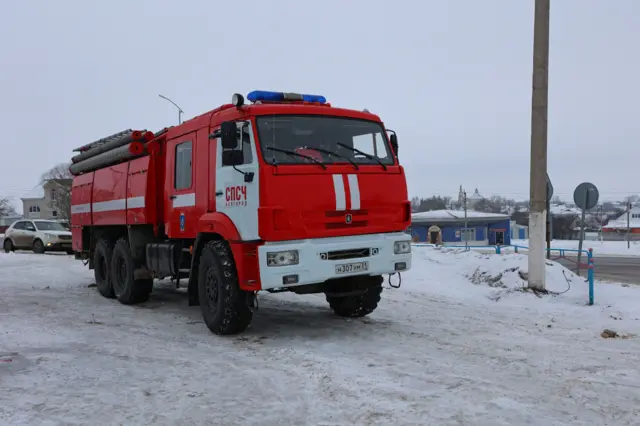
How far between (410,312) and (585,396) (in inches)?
171

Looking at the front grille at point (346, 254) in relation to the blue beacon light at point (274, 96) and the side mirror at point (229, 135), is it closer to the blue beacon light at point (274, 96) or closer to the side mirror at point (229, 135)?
the side mirror at point (229, 135)

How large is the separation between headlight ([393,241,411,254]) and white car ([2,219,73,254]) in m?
18.7

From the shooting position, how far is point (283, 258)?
630cm

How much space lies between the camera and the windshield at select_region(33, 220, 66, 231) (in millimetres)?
23611

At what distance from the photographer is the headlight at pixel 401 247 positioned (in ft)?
23.5

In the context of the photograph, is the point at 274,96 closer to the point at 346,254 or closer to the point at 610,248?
the point at 346,254

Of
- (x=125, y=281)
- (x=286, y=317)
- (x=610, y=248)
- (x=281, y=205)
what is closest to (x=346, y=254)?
(x=281, y=205)

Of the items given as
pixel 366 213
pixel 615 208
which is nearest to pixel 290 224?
pixel 366 213

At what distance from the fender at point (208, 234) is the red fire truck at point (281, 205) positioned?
17 mm

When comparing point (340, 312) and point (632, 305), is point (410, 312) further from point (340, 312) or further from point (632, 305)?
point (632, 305)

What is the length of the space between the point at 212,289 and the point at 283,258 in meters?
1.48

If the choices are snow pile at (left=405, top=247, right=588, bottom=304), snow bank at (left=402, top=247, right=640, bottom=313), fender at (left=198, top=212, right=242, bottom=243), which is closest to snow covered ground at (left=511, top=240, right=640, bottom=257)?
snow pile at (left=405, top=247, right=588, bottom=304)

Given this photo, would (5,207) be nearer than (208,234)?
No

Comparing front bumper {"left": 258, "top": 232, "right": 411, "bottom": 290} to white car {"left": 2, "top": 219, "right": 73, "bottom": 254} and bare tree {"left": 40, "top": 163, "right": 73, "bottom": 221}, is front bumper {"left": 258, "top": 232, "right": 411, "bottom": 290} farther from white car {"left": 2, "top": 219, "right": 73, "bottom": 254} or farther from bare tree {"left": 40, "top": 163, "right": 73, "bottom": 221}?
bare tree {"left": 40, "top": 163, "right": 73, "bottom": 221}
